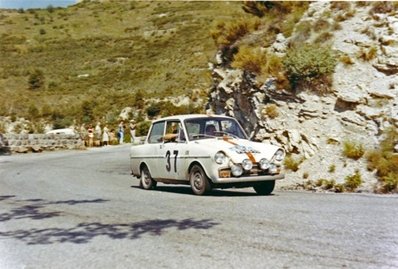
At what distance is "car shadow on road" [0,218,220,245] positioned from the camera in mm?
6965

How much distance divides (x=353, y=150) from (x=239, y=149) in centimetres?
478

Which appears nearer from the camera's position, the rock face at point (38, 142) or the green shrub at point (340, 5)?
the green shrub at point (340, 5)

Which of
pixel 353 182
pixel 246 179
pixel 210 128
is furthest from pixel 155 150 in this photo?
pixel 353 182

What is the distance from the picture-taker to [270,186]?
11.6m

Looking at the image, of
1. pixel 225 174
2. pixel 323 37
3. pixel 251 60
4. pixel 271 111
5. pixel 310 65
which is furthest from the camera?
pixel 251 60

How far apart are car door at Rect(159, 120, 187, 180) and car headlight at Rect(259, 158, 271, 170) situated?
5.66ft

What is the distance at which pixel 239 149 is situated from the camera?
11.1 m

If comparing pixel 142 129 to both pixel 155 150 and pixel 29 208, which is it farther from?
pixel 29 208

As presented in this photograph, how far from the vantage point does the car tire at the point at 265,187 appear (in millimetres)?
11530

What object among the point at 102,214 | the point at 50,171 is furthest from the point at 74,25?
the point at 102,214

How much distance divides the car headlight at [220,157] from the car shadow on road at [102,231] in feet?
9.59

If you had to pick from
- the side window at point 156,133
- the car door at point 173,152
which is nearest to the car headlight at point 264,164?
the car door at point 173,152

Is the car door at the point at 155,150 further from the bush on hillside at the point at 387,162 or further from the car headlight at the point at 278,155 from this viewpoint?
the bush on hillside at the point at 387,162

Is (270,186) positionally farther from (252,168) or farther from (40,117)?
(40,117)
